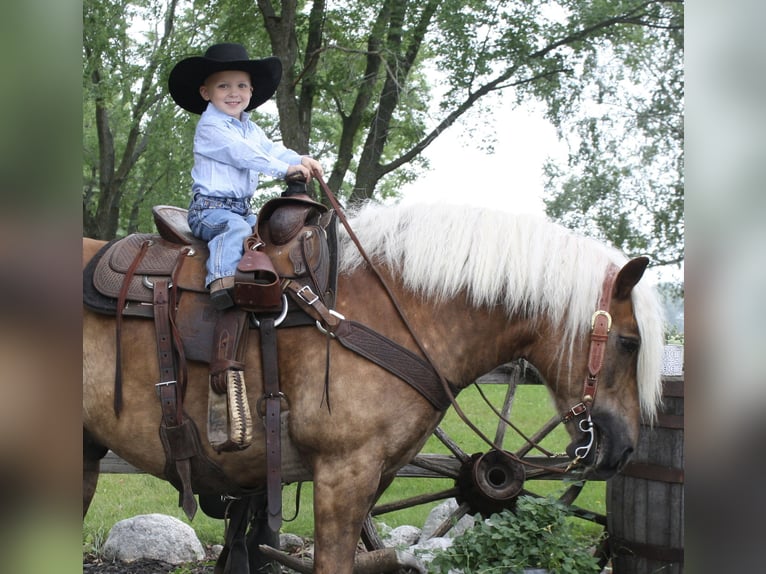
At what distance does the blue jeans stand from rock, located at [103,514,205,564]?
2508 millimetres

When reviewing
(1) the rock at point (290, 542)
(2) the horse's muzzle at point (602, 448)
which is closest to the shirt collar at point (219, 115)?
(2) the horse's muzzle at point (602, 448)

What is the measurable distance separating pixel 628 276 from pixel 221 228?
161 centimetres

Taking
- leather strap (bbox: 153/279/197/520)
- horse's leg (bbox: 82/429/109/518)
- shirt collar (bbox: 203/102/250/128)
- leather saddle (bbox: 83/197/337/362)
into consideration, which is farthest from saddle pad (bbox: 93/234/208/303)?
horse's leg (bbox: 82/429/109/518)

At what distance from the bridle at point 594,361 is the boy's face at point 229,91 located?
5.57 ft

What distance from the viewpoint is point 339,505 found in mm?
2744

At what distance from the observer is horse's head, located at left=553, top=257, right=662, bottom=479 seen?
9.57 feet

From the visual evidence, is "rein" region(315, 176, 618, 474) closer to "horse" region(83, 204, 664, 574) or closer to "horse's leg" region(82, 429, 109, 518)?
"horse" region(83, 204, 664, 574)

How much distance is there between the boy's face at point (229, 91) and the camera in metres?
3.24

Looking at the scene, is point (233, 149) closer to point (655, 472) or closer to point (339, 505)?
point (339, 505)

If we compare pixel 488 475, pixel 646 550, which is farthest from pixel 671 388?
pixel 488 475
